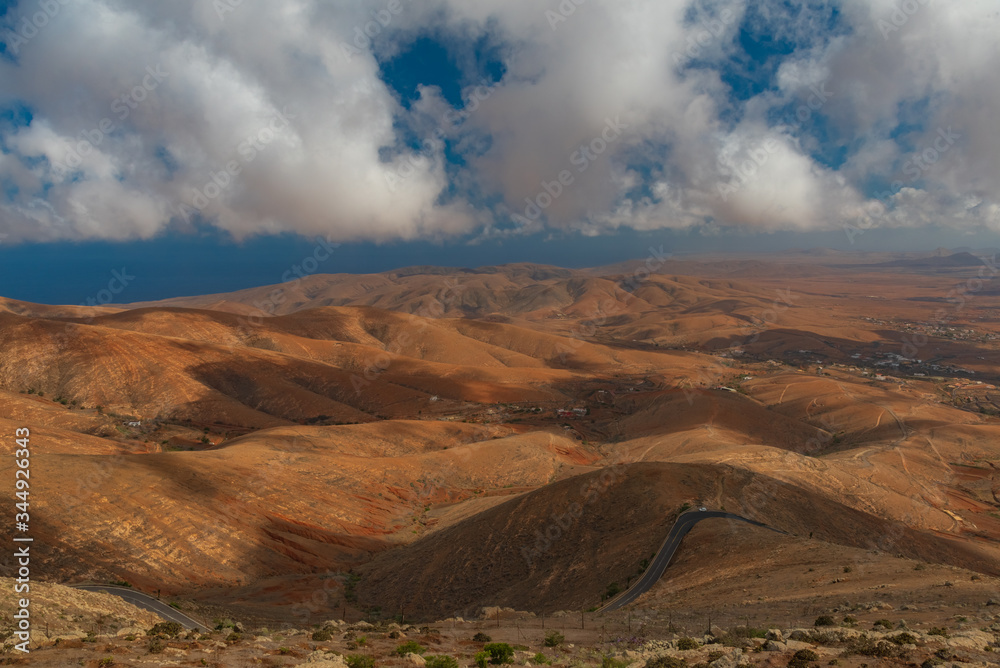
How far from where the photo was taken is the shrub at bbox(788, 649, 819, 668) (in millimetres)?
11328

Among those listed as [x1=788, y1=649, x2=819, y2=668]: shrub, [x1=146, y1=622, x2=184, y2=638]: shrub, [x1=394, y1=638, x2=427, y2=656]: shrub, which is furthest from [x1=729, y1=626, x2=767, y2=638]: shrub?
[x1=146, y1=622, x2=184, y2=638]: shrub

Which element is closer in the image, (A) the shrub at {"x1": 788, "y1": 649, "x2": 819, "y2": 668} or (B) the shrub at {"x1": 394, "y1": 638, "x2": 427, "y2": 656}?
(A) the shrub at {"x1": 788, "y1": 649, "x2": 819, "y2": 668}

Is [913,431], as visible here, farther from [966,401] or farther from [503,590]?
[503,590]

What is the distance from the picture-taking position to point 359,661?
12531 mm

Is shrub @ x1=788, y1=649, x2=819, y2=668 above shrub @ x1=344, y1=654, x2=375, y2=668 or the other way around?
above

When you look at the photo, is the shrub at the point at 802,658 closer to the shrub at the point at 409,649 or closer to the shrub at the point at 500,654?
the shrub at the point at 500,654

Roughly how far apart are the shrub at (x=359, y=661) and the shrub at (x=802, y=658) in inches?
376

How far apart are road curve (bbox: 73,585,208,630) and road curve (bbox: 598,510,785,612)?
18.3 m

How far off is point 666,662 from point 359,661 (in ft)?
23.6

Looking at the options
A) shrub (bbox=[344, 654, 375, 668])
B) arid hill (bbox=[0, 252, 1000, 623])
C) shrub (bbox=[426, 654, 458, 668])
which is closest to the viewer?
shrub (bbox=[344, 654, 375, 668])

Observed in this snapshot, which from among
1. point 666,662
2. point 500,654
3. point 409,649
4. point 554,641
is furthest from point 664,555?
point 409,649

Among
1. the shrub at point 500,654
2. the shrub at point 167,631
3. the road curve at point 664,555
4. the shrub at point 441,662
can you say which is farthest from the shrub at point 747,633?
the shrub at point 167,631

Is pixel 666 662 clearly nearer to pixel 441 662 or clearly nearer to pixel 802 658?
pixel 802 658

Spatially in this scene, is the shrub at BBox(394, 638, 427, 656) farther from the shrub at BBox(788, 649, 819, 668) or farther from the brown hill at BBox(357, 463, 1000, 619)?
the brown hill at BBox(357, 463, 1000, 619)
